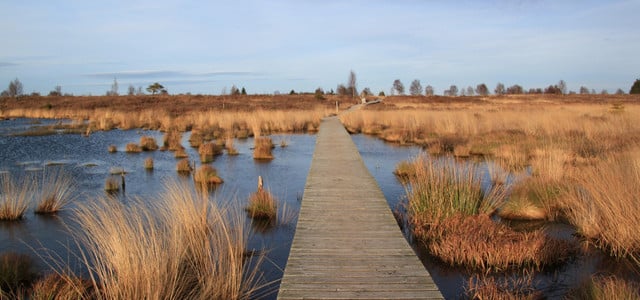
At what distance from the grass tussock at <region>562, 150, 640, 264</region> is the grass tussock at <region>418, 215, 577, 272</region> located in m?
0.54

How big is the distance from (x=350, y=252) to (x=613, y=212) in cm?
394

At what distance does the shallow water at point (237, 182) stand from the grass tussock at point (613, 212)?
0.27m

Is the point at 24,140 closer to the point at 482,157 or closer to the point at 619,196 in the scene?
the point at 482,157

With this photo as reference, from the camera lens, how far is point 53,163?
13.6 meters

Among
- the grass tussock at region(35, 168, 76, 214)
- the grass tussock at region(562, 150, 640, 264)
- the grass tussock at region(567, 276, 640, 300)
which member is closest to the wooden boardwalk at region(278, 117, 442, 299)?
the grass tussock at region(567, 276, 640, 300)

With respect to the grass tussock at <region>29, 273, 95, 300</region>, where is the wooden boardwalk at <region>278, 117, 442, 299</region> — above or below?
above

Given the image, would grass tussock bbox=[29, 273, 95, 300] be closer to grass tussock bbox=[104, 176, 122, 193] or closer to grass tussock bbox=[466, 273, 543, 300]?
grass tussock bbox=[466, 273, 543, 300]

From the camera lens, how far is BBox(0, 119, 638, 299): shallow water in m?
5.97

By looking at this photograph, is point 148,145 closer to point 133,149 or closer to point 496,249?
point 133,149

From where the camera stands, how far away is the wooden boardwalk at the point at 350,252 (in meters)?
4.23

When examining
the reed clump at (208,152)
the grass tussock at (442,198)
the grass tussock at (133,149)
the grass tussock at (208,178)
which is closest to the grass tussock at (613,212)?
the grass tussock at (442,198)

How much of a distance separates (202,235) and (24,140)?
55.3 feet

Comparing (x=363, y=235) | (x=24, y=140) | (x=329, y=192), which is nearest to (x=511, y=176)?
(x=329, y=192)

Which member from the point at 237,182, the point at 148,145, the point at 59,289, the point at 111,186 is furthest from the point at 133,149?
the point at 59,289
